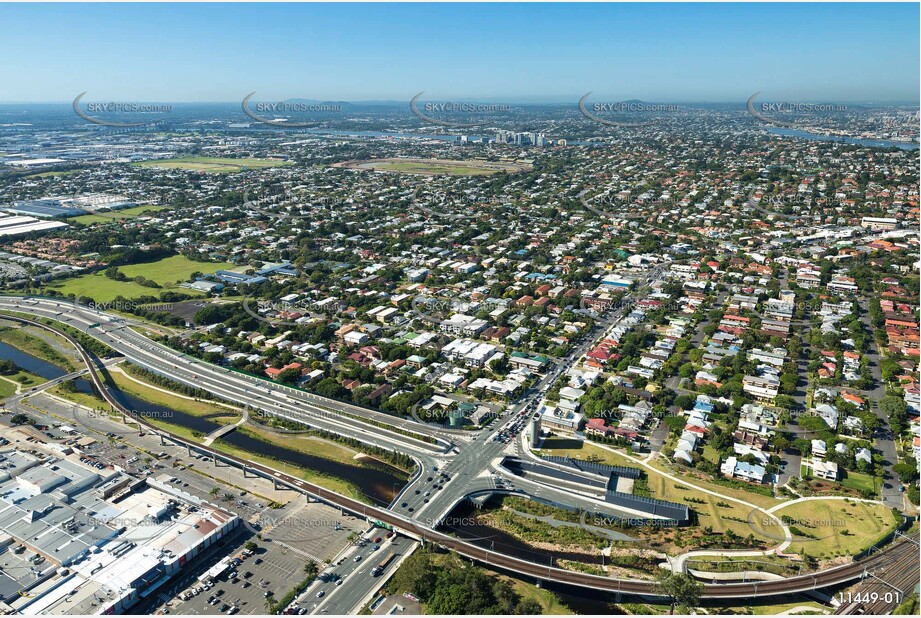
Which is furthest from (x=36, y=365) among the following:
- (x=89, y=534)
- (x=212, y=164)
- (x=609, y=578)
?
(x=212, y=164)

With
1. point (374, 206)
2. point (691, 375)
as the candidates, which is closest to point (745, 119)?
point (374, 206)

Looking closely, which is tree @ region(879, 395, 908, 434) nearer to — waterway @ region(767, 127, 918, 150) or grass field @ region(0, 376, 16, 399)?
grass field @ region(0, 376, 16, 399)

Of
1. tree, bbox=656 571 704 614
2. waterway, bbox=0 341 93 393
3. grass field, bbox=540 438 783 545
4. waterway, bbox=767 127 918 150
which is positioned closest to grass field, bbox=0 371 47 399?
waterway, bbox=0 341 93 393

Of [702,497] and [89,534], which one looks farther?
[702,497]

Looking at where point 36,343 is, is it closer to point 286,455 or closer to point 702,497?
point 286,455

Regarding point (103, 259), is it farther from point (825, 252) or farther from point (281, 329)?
point (825, 252)
